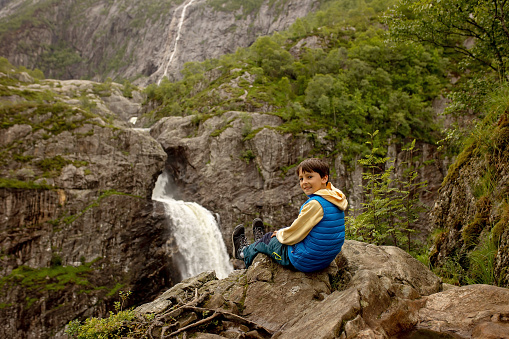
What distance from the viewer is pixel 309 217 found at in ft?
11.3

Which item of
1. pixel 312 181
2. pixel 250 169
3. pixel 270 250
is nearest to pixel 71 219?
pixel 250 169

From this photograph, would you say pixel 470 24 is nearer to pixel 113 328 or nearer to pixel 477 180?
pixel 477 180

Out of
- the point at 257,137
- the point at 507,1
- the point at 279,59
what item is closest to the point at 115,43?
the point at 279,59

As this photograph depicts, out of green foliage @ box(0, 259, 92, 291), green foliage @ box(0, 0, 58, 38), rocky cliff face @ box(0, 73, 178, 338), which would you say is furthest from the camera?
green foliage @ box(0, 0, 58, 38)

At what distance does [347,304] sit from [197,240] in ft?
55.7

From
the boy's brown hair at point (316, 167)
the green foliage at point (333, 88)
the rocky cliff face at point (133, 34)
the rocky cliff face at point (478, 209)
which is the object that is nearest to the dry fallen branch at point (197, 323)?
the boy's brown hair at point (316, 167)

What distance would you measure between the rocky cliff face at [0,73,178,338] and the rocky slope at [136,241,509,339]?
13.4m

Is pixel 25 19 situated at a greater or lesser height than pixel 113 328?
greater

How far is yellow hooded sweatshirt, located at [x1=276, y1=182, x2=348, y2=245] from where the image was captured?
3418 mm

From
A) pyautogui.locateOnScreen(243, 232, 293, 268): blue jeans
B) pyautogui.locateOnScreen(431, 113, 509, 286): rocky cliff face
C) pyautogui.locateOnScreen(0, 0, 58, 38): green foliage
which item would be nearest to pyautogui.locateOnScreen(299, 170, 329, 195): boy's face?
pyautogui.locateOnScreen(243, 232, 293, 268): blue jeans

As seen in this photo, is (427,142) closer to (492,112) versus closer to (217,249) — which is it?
(217,249)

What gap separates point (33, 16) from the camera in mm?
92812

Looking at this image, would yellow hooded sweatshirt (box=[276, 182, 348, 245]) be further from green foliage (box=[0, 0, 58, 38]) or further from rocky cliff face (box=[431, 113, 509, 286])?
green foliage (box=[0, 0, 58, 38])

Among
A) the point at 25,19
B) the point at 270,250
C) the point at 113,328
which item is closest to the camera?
the point at 113,328
